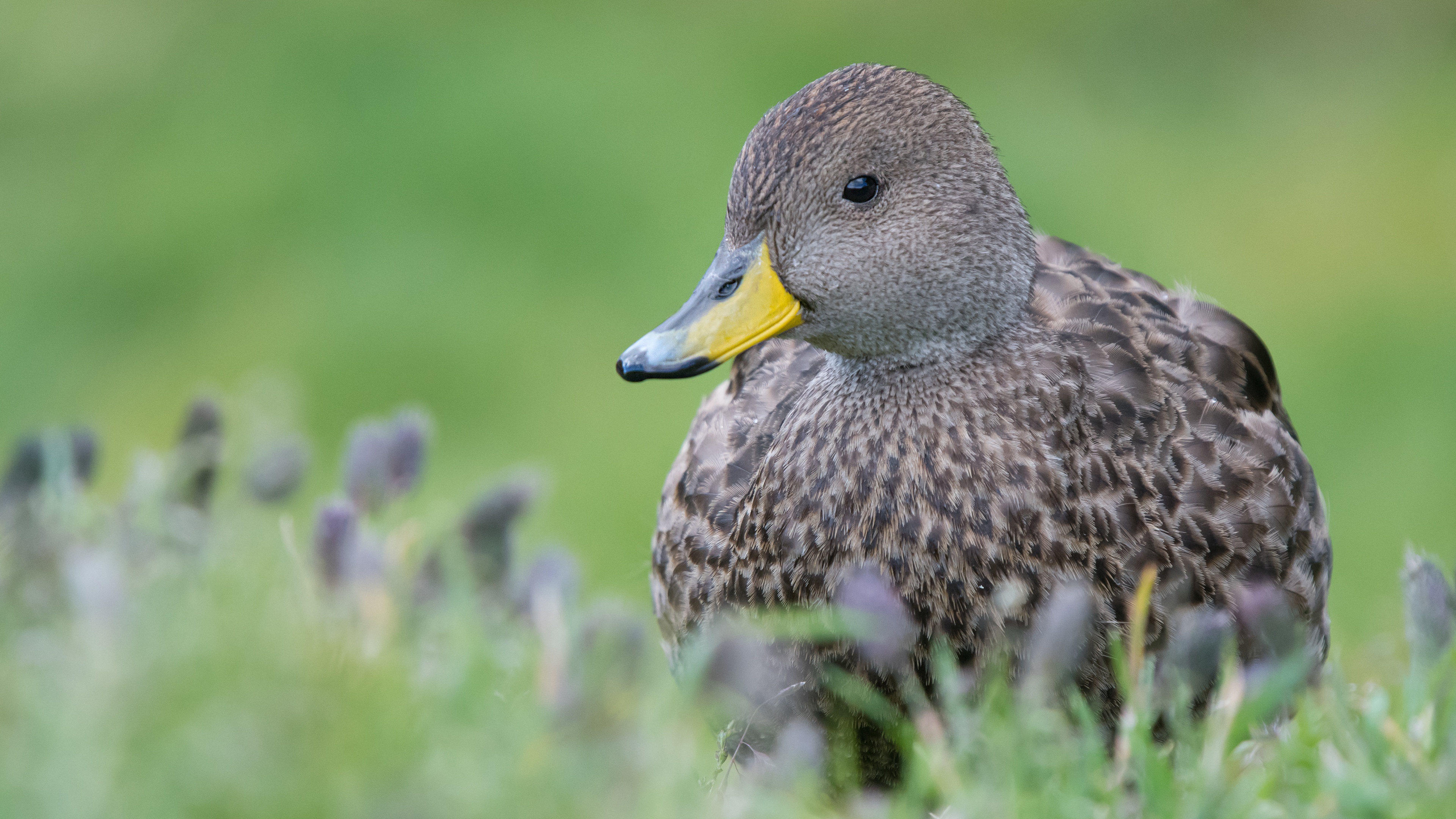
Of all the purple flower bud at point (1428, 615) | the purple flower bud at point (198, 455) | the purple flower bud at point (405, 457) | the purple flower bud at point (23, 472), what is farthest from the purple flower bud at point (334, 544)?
the purple flower bud at point (1428, 615)

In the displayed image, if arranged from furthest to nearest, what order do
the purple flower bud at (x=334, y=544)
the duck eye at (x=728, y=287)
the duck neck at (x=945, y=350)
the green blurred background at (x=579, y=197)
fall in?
the green blurred background at (x=579, y=197), the duck neck at (x=945, y=350), the duck eye at (x=728, y=287), the purple flower bud at (x=334, y=544)

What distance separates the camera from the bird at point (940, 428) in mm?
2906

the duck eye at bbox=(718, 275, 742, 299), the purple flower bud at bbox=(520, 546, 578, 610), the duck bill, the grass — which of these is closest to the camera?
the grass

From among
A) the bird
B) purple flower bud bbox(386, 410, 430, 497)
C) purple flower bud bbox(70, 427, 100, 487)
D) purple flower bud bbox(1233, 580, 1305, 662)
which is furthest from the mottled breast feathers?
purple flower bud bbox(70, 427, 100, 487)

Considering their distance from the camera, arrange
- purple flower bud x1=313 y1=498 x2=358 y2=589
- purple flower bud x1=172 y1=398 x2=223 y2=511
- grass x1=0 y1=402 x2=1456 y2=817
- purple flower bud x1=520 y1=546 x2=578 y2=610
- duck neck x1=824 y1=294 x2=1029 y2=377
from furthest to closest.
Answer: duck neck x1=824 y1=294 x2=1029 y2=377
purple flower bud x1=172 y1=398 x2=223 y2=511
purple flower bud x1=520 y1=546 x2=578 y2=610
purple flower bud x1=313 y1=498 x2=358 y2=589
grass x1=0 y1=402 x2=1456 y2=817

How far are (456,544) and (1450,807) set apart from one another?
4.49 feet

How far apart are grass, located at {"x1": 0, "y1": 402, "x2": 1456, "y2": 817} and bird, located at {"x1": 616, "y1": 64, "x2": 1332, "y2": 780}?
438 mm

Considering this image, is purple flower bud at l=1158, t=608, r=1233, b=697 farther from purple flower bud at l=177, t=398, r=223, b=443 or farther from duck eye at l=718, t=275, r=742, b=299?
purple flower bud at l=177, t=398, r=223, b=443

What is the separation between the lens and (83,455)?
2520 mm

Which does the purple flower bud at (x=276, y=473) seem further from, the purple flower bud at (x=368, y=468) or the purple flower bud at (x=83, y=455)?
the purple flower bud at (x=83, y=455)

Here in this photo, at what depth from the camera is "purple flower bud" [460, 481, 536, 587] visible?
2463mm

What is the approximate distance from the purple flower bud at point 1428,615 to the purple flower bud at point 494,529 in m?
1.25

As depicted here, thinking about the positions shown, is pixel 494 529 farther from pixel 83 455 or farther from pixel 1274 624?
pixel 1274 624

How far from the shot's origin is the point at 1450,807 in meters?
1.94
